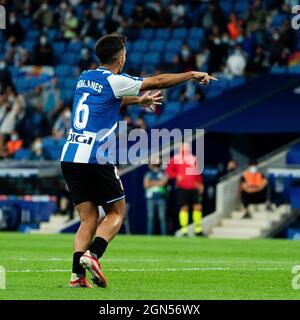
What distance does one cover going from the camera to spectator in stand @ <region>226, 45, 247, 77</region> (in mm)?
28250

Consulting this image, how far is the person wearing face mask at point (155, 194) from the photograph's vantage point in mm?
25344

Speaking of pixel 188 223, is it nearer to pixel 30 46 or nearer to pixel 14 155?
pixel 14 155

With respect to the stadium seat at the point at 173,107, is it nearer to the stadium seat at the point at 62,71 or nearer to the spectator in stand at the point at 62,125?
the spectator in stand at the point at 62,125

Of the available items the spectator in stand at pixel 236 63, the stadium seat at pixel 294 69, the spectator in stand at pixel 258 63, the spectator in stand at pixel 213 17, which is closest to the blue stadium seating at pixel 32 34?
the spectator in stand at pixel 213 17

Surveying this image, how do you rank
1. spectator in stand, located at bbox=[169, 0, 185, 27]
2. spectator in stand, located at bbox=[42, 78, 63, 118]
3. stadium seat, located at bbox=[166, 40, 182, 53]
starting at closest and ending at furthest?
1. spectator in stand, located at bbox=[42, 78, 63, 118]
2. stadium seat, located at bbox=[166, 40, 182, 53]
3. spectator in stand, located at bbox=[169, 0, 185, 27]

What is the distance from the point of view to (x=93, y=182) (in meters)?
10.6

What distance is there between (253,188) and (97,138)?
14.9 meters

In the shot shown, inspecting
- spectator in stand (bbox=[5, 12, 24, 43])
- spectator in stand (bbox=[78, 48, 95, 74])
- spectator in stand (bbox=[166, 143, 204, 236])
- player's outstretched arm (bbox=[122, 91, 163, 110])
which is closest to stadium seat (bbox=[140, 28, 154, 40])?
spectator in stand (bbox=[78, 48, 95, 74])

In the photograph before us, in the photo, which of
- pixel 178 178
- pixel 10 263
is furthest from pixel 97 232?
pixel 178 178

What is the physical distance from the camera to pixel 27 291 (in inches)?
390

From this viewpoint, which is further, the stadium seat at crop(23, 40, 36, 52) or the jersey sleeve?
the stadium seat at crop(23, 40, 36, 52)

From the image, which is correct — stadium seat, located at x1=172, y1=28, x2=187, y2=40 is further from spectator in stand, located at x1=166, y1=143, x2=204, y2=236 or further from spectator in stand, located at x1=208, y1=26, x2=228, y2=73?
spectator in stand, located at x1=166, y1=143, x2=204, y2=236

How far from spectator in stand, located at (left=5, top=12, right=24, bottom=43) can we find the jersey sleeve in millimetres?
24327

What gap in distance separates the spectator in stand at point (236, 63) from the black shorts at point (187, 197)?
4720mm
